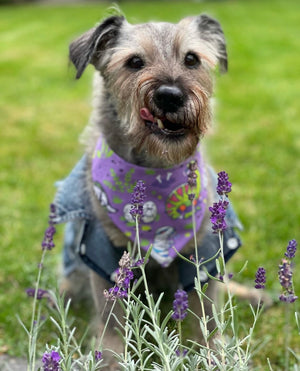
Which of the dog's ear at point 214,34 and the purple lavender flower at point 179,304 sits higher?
the dog's ear at point 214,34

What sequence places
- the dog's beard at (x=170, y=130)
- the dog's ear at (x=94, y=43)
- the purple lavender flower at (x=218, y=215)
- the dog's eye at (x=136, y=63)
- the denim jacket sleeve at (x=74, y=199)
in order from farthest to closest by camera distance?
1. the denim jacket sleeve at (x=74, y=199)
2. the dog's ear at (x=94, y=43)
3. the dog's eye at (x=136, y=63)
4. the dog's beard at (x=170, y=130)
5. the purple lavender flower at (x=218, y=215)

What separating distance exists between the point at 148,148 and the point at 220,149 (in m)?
4.22

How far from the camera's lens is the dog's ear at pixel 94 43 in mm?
3296

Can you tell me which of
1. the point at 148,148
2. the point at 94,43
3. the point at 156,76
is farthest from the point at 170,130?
the point at 94,43

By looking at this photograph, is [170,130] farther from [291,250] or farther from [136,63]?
[291,250]

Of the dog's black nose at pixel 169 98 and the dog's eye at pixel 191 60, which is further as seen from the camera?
the dog's eye at pixel 191 60

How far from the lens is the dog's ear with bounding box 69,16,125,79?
330cm

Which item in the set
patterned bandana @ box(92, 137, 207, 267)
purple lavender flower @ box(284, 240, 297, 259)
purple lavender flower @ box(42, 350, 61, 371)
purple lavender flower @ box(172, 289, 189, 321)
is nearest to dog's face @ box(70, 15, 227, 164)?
patterned bandana @ box(92, 137, 207, 267)

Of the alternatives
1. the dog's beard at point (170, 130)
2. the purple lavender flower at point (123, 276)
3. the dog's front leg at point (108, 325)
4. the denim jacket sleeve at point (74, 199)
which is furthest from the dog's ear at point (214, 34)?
the purple lavender flower at point (123, 276)

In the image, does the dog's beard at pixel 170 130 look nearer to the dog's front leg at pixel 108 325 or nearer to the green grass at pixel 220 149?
the dog's front leg at pixel 108 325

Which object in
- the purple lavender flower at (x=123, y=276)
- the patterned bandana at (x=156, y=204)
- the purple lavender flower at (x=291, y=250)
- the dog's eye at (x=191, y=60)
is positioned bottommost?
the patterned bandana at (x=156, y=204)

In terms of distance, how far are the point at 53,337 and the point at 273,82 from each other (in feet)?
25.5

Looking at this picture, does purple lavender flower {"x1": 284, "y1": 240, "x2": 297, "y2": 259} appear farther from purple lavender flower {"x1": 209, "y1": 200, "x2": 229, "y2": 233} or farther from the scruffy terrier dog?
the scruffy terrier dog

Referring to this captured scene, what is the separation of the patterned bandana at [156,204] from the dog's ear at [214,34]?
2.72 feet
